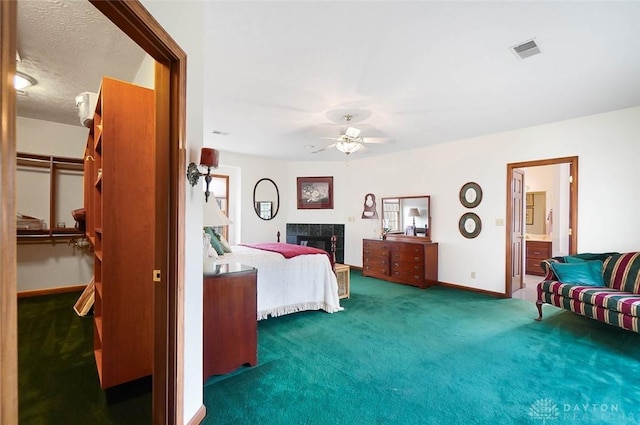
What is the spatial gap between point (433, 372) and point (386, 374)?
385 millimetres

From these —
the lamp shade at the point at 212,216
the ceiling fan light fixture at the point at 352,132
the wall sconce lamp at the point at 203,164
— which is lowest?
the lamp shade at the point at 212,216

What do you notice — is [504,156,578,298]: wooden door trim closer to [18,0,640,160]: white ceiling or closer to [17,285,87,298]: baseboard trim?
[18,0,640,160]: white ceiling

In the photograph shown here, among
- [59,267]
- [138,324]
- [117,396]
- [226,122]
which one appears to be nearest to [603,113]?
[226,122]

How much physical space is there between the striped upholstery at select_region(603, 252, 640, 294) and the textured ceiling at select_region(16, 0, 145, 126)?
518cm

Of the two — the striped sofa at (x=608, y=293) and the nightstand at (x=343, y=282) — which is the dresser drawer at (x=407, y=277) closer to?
the nightstand at (x=343, y=282)

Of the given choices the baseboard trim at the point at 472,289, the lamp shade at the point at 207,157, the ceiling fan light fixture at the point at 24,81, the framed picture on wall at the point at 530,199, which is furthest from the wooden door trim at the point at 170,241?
the framed picture on wall at the point at 530,199

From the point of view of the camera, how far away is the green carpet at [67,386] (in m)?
1.81

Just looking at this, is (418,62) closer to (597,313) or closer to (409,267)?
(597,313)

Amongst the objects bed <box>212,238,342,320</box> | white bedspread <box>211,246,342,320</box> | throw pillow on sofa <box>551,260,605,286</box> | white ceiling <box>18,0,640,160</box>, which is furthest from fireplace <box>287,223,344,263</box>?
throw pillow on sofa <box>551,260,605,286</box>

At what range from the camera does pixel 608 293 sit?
2986 millimetres

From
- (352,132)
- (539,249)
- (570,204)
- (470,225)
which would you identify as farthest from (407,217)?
(539,249)

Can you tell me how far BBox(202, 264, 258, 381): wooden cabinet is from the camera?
7.32ft

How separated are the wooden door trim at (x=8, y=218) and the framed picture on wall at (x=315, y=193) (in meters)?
6.43

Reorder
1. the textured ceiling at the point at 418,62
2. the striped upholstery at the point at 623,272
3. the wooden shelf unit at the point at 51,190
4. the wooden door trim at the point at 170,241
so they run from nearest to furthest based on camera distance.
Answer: the wooden door trim at the point at 170,241 → the textured ceiling at the point at 418,62 → the striped upholstery at the point at 623,272 → the wooden shelf unit at the point at 51,190
